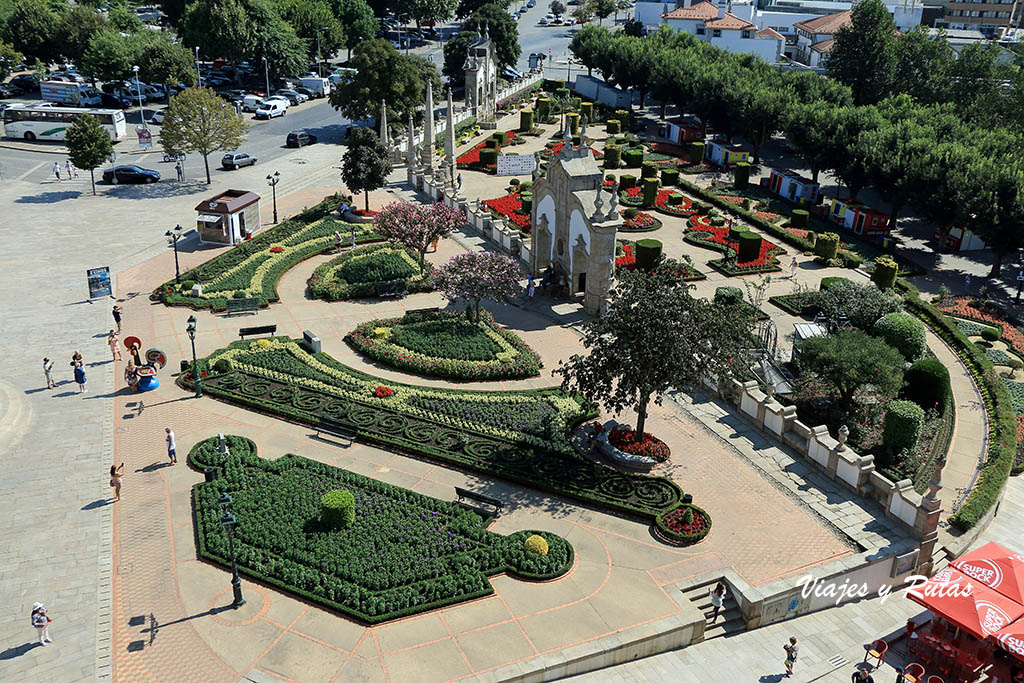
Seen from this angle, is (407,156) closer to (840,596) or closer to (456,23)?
(840,596)

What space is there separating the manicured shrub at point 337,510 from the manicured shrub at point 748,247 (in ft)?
117

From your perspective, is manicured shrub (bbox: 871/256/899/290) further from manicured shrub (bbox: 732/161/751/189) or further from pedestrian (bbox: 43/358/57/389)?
pedestrian (bbox: 43/358/57/389)

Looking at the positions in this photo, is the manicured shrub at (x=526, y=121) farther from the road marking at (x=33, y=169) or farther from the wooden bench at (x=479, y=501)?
the wooden bench at (x=479, y=501)

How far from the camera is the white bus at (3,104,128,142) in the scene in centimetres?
7894

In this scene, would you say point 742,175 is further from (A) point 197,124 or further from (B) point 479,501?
(B) point 479,501

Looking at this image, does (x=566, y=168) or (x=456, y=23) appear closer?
(x=566, y=168)

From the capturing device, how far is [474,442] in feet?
111

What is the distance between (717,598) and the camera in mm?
26297

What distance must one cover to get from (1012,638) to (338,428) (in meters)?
23.9

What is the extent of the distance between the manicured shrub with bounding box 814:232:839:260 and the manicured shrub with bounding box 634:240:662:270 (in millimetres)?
11699

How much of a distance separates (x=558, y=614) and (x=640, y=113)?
85.4m

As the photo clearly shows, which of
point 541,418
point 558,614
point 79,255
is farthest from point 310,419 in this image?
point 79,255

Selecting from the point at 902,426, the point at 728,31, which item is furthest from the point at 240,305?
the point at 728,31

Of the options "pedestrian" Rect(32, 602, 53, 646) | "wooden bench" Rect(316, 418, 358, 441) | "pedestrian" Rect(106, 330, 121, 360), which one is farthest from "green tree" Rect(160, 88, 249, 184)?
"pedestrian" Rect(32, 602, 53, 646)
